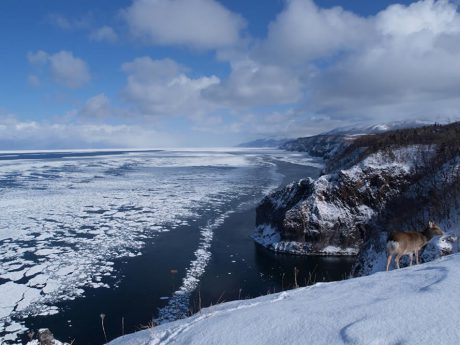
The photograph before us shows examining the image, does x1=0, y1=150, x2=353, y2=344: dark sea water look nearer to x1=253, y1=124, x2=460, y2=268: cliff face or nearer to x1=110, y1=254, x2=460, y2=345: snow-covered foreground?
x1=253, y1=124, x2=460, y2=268: cliff face

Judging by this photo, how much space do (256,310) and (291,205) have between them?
26761mm

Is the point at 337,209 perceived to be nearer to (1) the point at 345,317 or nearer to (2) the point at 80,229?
(2) the point at 80,229

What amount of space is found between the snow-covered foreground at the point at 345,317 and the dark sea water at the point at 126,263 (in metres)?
3.68

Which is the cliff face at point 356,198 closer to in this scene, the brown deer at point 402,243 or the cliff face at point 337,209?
the cliff face at point 337,209

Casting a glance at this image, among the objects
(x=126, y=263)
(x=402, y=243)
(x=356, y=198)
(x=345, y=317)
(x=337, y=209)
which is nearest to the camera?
(x=345, y=317)

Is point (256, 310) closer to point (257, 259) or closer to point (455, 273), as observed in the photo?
point (455, 273)

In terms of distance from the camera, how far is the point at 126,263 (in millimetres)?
23734

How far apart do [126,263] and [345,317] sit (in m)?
20.5

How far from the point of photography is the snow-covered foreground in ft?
14.4

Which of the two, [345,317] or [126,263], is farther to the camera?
[126,263]

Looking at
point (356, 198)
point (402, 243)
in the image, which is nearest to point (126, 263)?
point (402, 243)

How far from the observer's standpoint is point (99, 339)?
15945mm

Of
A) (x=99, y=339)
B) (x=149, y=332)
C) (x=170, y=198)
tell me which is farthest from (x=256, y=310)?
(x=170, y=198)

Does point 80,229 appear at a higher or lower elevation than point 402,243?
lower
